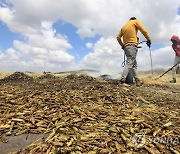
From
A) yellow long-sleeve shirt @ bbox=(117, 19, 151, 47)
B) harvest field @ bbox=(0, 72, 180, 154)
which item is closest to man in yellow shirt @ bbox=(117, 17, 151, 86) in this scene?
yellow long-sleeve shirt @ bbox=(117, 19, 151, 47)

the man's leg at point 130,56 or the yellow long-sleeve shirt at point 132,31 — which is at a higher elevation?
the yellow long-sleeve shirt at point 132,31

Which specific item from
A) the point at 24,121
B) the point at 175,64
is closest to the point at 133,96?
the point at 24,121

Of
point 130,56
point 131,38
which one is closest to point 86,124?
point 130,56

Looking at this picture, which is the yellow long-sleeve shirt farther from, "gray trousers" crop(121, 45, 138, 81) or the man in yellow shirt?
"gray trousers" crop(121, 45, 138, 81)

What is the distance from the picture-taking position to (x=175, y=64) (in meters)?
15.5

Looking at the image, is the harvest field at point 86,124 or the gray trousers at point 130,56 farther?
the gray trousers at point 130,56

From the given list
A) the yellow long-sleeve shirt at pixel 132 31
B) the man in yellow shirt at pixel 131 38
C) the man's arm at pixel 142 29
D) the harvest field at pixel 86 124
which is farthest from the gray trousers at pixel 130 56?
the harvest field at pixel 86 124

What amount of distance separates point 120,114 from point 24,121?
178 cm

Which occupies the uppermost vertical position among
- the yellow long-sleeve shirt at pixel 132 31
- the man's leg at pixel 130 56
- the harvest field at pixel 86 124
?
the yellow long-sleeve shirt at pixel 132 31

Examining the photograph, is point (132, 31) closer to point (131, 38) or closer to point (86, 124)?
point (131, 38)

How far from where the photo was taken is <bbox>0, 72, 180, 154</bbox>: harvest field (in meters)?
4.14

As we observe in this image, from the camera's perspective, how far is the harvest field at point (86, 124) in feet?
13.6

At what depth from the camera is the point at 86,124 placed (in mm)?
4875

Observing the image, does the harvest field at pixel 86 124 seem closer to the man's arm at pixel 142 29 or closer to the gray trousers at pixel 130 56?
the gray trousers at pixel 130 56
